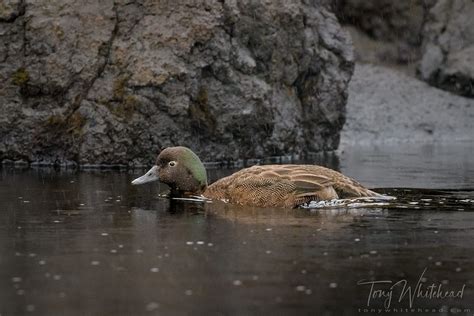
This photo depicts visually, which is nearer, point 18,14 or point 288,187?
point 288,187

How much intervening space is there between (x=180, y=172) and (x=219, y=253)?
12.6 feet

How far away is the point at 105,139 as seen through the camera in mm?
16000

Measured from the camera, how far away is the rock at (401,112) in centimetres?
2094

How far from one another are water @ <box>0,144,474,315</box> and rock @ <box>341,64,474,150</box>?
7.91m

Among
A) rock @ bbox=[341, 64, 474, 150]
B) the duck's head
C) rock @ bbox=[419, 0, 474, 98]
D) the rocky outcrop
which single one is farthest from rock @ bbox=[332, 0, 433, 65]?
the duck's head

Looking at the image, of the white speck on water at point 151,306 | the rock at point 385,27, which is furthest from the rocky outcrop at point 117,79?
the white speck on water at point 151,306

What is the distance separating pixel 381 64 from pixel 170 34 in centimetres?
788

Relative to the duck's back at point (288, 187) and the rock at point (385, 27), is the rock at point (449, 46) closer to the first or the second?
the rock at point (385, 27)

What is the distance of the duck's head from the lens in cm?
1242

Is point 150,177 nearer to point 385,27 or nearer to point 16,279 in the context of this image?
point 16,279

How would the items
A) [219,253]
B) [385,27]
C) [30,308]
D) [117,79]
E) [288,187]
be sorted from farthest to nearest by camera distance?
[385,27] < [117,79] < [288,187] < [219,253] < [30,308]

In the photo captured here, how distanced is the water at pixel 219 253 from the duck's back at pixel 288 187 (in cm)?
25

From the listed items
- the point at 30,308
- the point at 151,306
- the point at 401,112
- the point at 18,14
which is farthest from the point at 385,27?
the point at 30,308

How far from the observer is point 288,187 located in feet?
37.1
